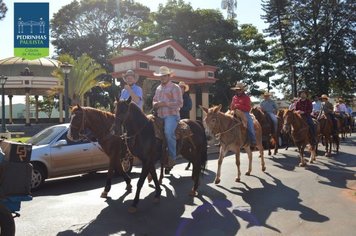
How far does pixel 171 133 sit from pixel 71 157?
3770 millimetres

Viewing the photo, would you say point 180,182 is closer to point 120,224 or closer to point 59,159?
point 59,159

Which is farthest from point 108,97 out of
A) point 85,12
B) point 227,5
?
point 227,5

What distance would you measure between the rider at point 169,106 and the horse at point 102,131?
1147mm

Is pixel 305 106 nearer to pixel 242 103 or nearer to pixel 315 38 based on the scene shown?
pixel 242 103

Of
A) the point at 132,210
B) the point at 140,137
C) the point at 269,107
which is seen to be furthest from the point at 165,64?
the point at 132,210

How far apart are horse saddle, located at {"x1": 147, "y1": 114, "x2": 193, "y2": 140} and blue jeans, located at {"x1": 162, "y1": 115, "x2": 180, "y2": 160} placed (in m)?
0.09

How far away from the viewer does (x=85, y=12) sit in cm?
5172

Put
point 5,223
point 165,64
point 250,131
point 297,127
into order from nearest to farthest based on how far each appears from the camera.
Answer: point 5,223
point 250,131
point 297,127
point 165,64

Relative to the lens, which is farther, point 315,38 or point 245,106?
point 315,38

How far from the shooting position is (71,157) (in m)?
11.0

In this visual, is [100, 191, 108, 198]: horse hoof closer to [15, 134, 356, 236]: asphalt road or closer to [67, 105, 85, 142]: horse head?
[15, 134, 356, 236]: asphalt road

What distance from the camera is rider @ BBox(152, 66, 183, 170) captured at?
8.52 meters

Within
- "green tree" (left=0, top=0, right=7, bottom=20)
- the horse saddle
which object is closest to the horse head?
the horse saddle

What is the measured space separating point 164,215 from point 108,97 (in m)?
41.7
